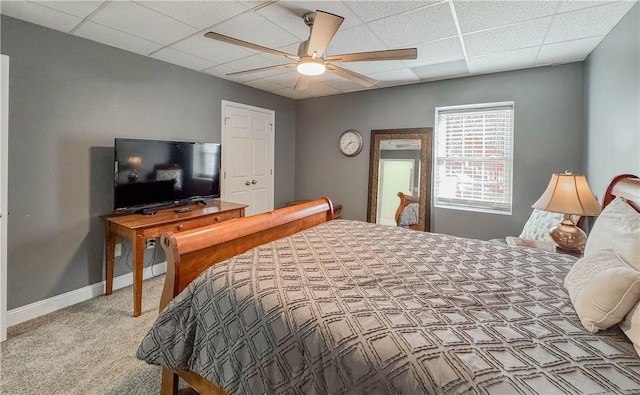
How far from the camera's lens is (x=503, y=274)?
1.60 m

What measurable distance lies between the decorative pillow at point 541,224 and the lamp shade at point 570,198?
0.44m

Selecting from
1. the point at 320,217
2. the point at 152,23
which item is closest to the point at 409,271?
the point at 320,217

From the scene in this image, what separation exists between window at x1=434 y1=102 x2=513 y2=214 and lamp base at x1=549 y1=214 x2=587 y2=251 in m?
1.20

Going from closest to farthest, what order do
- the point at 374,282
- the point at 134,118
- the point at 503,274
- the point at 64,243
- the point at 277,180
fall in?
the point at 374,282
the point at 503,274
the point at 64,243
the point at 134,118
the point at 277,180

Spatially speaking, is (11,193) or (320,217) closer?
(11,193)

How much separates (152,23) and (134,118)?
1.09m

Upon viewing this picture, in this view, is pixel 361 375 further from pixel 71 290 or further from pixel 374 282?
pixel 71 290

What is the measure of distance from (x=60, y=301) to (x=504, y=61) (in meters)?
4.88

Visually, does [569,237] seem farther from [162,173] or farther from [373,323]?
[162,173]

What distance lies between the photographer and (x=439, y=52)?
289cm

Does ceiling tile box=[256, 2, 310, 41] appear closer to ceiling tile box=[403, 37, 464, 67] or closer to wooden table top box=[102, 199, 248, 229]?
ceiling tile box=[403, 37, 464, 67]

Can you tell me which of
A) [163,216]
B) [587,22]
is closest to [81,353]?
[163,216]

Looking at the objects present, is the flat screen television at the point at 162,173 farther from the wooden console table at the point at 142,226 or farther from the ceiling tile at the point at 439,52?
the ceiling tile at the point at 439,52

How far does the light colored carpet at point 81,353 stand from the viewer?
174 cm
